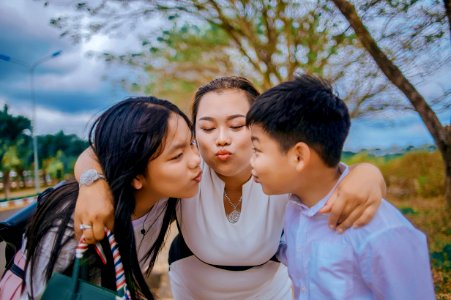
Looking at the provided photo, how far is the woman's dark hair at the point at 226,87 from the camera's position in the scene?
177cm

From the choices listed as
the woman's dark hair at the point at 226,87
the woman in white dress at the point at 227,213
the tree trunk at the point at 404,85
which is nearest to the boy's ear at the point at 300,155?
the woman in white dress at the point at 227,213

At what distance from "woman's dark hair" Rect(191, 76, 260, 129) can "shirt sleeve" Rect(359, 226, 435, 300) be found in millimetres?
812

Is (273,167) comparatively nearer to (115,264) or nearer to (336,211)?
(336,211)

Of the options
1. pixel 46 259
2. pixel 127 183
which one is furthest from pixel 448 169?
pixel 46 259

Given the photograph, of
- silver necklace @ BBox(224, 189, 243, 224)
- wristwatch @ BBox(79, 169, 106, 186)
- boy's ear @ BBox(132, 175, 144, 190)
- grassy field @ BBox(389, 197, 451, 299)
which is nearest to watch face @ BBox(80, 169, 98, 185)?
wristwatch @ BBox(79, 169, 106, 186)

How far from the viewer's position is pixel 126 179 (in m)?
1.38

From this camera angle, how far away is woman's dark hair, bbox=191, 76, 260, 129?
5.80ft

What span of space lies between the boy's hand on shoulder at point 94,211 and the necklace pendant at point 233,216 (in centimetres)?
56

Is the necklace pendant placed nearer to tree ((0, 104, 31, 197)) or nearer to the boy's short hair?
the boy's short hair

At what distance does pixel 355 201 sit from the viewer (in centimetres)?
122

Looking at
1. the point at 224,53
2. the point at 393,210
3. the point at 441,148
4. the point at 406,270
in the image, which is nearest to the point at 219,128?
the point at 393,210

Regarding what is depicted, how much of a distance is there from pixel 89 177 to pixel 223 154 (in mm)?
511

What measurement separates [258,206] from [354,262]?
0.57 m

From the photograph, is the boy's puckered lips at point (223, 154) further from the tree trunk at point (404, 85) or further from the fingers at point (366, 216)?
the tree trunk at point (404, 85)
